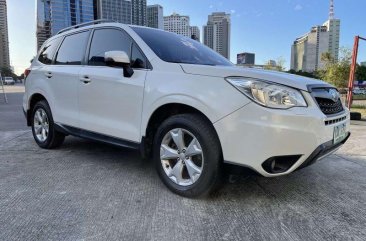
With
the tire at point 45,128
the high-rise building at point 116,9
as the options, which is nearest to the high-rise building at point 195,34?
the high-rise building at point 116,9

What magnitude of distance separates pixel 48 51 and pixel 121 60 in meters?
2.44

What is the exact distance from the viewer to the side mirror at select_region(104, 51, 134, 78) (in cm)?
334

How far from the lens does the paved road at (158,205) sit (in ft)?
8.20

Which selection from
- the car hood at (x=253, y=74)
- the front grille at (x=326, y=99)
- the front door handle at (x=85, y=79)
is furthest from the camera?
the front door handle at (x=85, y=79)

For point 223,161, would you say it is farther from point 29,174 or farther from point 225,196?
point 29,174

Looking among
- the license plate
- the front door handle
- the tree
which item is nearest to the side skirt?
the front door handle

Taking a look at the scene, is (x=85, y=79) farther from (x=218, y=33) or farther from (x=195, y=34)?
(x=218, y=33)

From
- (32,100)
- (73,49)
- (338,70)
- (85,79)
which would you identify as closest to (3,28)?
(338,70)

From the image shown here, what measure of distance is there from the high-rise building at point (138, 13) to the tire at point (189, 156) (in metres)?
3.93

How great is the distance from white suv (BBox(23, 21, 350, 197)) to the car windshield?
2cm

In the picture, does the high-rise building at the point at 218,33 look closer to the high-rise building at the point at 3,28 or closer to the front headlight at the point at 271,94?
the front headlight at the point at 271,94

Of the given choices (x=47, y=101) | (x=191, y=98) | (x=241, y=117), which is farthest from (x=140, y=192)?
(x=47, y=101)

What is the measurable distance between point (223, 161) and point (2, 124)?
6922mm

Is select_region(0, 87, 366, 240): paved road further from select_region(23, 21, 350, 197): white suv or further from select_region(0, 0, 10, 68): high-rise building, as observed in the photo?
select_region(0, 0, 10, 68): high-rise building
